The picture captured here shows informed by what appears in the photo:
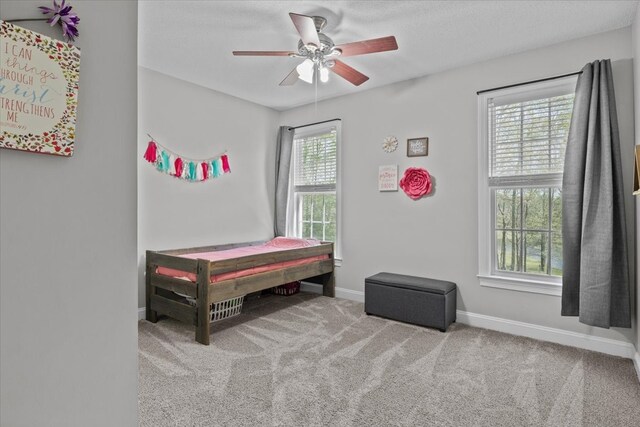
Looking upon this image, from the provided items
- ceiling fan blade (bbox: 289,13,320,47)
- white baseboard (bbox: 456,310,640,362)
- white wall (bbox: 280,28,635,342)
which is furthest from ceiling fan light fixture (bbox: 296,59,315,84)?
white baseboard (bbox: 456,310,640,362)

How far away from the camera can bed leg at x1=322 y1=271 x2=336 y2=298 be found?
13.6ft

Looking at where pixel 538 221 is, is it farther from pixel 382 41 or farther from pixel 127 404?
pixel 127 404

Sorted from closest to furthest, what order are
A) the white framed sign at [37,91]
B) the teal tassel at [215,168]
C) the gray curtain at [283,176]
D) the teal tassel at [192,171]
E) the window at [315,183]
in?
1. the white framed sign at [37,91]
2. the teal tassel at [192,171]
3. the teal tassel at [215,168]
4. the window at [315,183]
5. the gray curtain at [283,176]

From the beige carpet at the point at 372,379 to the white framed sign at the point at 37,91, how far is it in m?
1.55

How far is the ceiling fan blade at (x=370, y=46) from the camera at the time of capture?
2208 mm

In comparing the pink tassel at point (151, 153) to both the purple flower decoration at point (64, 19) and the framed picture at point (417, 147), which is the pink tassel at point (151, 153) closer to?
the framed picture at point (417, 147)

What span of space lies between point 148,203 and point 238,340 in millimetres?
1600

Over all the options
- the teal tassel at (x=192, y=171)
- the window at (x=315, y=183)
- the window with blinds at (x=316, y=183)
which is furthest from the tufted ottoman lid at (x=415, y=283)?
the teal tassel at (x=192, y=171)

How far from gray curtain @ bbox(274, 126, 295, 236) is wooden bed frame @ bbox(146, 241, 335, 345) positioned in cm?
89

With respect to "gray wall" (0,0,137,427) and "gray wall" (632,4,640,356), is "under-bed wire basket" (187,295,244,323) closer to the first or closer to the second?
"gray wall" (0,0,137,427)

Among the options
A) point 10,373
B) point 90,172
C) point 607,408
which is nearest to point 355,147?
point 607,408

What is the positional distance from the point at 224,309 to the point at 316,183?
197 centimetres

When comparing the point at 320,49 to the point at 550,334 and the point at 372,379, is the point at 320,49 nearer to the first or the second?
the point at 372,379

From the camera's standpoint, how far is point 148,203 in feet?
10.9
